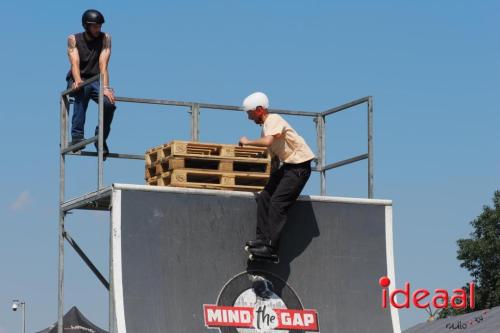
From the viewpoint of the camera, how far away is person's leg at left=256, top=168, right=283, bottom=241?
58.6 feet

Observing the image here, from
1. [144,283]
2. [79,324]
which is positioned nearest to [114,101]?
[144,283]

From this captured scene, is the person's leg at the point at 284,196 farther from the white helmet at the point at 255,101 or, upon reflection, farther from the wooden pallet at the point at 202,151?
the white helmet at the point at 255,101

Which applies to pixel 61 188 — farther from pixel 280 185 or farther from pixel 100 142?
pixel 280 185

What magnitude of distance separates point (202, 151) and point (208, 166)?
278mm

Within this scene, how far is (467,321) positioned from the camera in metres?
34.8

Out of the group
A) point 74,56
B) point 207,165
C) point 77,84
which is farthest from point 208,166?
point 74,56

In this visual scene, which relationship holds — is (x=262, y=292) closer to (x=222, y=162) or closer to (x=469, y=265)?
(x=222, y=162)

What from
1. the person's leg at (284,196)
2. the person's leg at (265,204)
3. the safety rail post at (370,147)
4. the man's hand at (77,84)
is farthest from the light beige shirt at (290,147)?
the man's hand at (77,84)

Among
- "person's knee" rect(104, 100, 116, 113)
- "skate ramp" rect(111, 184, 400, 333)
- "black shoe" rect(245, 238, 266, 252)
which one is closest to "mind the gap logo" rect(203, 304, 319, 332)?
"skate ramp" rect(111, 184, 400, 333)

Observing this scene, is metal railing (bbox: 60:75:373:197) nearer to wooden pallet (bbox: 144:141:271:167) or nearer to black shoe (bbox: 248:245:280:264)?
wooden pallet (bbox: 144:141:271:167)

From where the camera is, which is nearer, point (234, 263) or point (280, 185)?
point (280, 185)

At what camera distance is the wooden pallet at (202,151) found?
58.6 ft

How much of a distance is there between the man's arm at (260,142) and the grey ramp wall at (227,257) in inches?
47.6

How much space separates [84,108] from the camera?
18.3m
